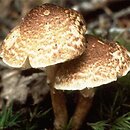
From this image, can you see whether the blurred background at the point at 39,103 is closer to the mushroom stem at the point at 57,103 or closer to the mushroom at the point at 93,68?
the mushroom stem at the point at 57,103

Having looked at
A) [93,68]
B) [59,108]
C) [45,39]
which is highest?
[45,39]

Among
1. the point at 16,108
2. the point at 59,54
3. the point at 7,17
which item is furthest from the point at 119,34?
the point at 7,17

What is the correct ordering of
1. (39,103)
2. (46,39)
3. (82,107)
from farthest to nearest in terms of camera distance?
(39,103), (82,107), (46,39)

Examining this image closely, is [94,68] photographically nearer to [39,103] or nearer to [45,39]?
[45,39]

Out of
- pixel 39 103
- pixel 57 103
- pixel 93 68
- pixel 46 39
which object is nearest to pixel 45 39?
pixel 46 39

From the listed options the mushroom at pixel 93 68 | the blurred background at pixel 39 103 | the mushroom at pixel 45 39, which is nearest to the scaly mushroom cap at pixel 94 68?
the mushroom at pixel 93 68

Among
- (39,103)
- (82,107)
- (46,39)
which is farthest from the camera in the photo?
(39,103)
